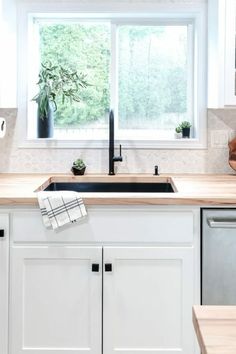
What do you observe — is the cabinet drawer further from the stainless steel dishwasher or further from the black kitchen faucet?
the black kitchen faucet

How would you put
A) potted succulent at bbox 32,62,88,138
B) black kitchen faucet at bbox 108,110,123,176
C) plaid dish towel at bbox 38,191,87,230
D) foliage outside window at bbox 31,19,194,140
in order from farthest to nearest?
foliage outside window at bbox 31,19,194,140
potted succulent at bbox 32,62,88,138
black kitchen faucet at bbox 108,110,123,176
plaid dish towel at bbox 38,191,87,230

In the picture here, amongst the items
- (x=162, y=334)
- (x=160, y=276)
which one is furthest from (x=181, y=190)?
(x=162, y=334)

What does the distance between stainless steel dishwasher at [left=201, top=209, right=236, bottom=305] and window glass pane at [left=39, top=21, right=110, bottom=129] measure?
1.31 meters

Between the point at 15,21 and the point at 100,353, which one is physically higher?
the point at 15,21

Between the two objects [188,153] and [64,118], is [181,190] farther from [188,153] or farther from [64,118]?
[64,118]

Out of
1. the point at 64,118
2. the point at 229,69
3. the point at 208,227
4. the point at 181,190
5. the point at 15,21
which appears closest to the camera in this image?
the point at 208,227

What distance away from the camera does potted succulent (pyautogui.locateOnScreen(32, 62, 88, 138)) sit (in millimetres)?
2836

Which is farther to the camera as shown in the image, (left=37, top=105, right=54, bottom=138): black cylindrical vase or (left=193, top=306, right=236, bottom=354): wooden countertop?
(left=37, top=105, right=54, bottom=138): black cylindrical vase

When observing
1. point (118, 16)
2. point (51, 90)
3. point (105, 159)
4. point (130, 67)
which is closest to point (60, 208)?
point (105, 159)

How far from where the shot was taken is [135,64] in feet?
9.84

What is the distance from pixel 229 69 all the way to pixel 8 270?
1.52 m

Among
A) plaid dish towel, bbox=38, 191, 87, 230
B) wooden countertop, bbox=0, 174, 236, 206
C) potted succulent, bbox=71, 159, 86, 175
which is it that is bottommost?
plaid dish towel, bbox=38, 191, 87, 230

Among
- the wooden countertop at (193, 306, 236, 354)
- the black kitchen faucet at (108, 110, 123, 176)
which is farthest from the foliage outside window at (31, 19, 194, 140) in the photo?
the wooden countertop at (193, 306, 236, 354)

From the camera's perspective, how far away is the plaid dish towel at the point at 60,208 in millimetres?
1951
